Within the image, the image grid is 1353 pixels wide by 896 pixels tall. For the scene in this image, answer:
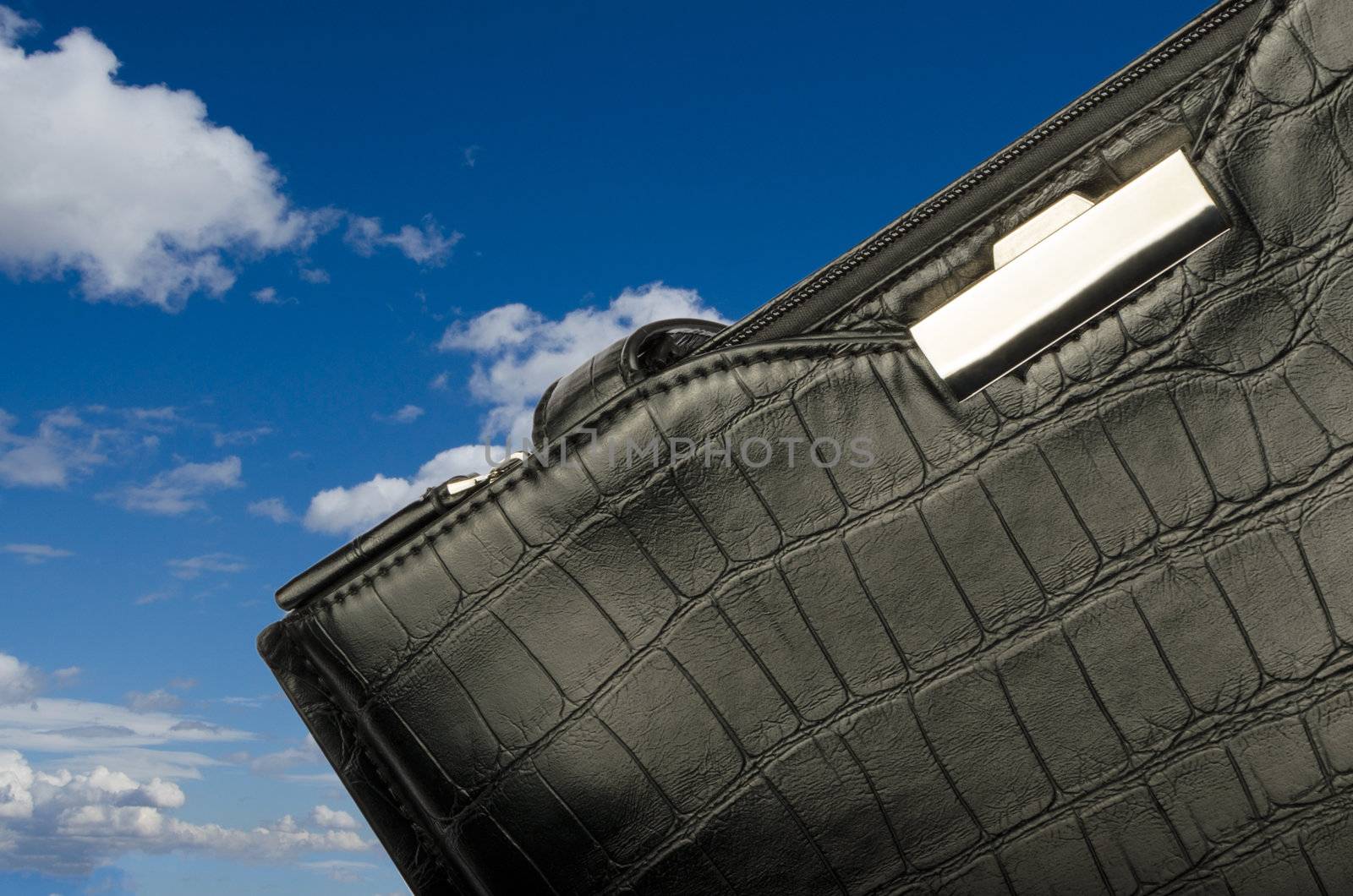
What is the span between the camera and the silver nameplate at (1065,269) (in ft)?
2.12

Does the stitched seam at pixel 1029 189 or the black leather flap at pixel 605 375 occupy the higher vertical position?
the black leather flap at pixel 605 375

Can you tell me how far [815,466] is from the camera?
72 centimetres

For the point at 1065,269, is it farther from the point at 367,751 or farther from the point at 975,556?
the point at 367,751

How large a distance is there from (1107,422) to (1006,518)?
0.09m

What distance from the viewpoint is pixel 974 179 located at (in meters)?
0.70

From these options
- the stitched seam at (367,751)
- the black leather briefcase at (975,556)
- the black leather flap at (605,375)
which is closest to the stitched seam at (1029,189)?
the black leather briefcase at (975,556)

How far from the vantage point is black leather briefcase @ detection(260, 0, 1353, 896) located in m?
0.66

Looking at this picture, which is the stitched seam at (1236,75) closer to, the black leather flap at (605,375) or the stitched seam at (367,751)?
the black leather flap at (605,375)

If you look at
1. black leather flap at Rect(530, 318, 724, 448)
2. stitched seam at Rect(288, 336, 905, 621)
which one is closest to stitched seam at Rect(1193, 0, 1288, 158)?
stitched seam at Rect(288, 336, 905, 621)

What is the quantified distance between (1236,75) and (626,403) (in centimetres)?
45

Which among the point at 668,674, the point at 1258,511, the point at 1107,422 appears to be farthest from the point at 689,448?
the point at 1258,511

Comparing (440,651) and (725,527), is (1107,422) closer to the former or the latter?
(725,527)

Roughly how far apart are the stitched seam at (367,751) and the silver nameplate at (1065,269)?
55cm

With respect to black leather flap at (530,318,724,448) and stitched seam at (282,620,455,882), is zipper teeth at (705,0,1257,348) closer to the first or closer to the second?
black leather flap at (530,318,724,448)
